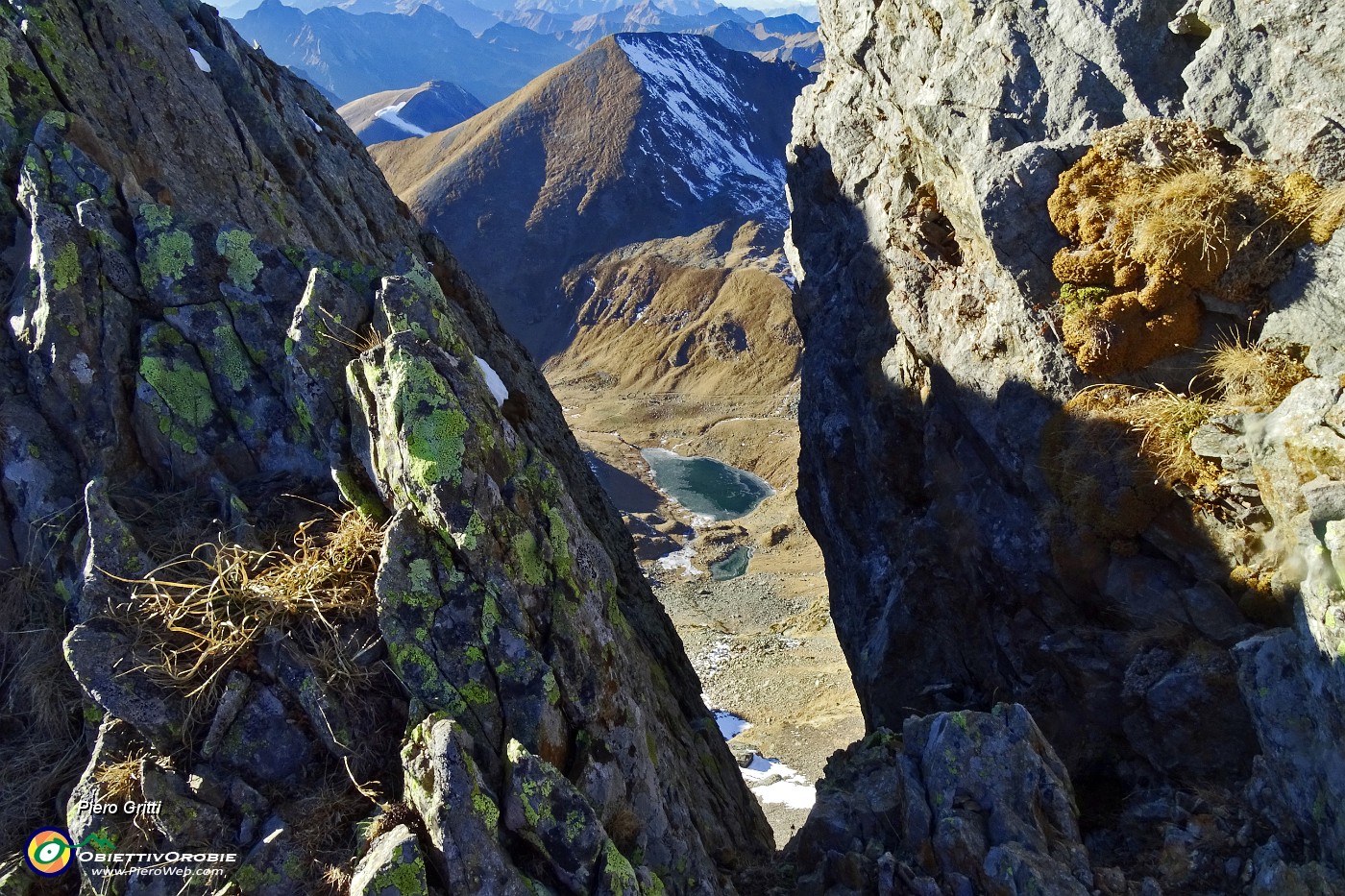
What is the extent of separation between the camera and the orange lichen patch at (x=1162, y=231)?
1069cm

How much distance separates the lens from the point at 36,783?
6.96 m

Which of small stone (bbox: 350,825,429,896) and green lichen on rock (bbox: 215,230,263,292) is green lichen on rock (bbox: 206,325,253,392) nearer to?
green lichen on rock (bbox: 215,230,263,292)

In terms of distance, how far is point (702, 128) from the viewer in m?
145

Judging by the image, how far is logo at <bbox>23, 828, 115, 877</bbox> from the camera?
6.63m

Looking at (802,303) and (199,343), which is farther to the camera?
(802,303)

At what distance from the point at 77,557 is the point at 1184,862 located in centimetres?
1218

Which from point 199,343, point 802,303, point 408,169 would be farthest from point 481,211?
point 199,343

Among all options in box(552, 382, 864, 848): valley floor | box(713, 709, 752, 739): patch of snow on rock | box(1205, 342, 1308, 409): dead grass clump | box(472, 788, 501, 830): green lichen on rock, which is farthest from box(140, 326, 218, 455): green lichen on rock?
box(713, 709, 752, 739): patch of snow on rock

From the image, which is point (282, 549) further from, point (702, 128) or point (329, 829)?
point (702, 128)

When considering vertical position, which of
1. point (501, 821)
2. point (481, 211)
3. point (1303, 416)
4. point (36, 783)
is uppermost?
point (481, 211)

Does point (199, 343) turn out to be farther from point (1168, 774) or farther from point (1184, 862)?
point (1168, 774)

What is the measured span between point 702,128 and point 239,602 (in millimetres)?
150196

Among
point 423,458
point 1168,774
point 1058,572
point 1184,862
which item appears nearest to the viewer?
point 423,458

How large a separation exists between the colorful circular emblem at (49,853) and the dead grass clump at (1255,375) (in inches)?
537
